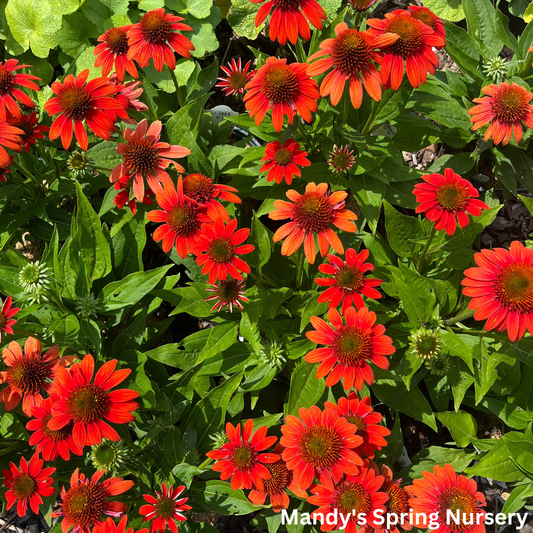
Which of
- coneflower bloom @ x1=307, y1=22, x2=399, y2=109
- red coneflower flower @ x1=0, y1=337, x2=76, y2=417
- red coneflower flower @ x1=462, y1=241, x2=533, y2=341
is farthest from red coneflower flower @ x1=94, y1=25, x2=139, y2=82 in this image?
red coneflower flower @ x1=462, y1=241, x2=533, y2=341

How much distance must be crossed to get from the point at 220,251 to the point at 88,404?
24.4 inches

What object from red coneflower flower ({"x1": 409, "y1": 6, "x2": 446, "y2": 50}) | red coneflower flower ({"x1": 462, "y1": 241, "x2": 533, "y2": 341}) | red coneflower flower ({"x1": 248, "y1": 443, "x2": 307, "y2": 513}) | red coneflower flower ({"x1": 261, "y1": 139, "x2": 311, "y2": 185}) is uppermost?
red coneflower flower ({"x1": 409, "y1": 6, "x2": 446, "y2": 50})

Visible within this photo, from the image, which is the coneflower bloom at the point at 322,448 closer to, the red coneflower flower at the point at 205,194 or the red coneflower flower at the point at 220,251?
the red coneflower flower at the point at 220,251

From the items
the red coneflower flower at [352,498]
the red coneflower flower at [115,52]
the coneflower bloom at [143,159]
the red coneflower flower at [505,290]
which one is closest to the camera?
the red coneflower flower at [505,290]

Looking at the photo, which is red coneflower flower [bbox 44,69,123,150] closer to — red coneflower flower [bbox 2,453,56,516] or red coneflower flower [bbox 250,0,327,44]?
red coneflower flower [bbox 250,0,327,44]

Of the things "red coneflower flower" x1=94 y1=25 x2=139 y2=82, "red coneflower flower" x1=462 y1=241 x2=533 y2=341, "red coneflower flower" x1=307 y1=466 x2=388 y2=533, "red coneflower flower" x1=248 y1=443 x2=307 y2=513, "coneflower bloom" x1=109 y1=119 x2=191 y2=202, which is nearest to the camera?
"red coneflower flower" x1=462 y1=241 x2=533 y2=341

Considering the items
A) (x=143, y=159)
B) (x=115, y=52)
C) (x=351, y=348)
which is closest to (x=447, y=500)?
(x=351, y=348)

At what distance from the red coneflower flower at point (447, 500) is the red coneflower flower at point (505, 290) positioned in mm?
569

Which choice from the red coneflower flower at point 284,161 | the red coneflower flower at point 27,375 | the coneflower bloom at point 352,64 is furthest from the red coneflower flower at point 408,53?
the red coneflower flower at point 27,375

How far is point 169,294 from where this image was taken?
1.81 metres

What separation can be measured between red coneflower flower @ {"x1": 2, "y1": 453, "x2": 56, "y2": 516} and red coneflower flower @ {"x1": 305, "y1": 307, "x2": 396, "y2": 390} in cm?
99

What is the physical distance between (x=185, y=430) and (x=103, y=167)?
46.6 inches

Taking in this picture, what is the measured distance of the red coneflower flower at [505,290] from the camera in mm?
1307

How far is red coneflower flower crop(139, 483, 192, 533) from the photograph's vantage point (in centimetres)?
145
